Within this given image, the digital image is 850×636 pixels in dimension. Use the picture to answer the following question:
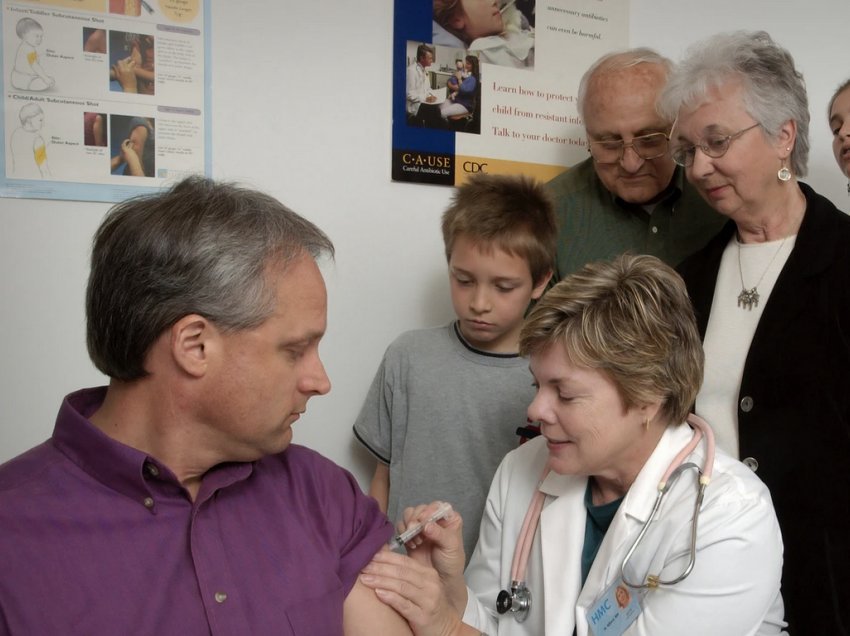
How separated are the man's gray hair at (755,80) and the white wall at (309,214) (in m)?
0.78

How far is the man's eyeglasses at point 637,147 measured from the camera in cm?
203

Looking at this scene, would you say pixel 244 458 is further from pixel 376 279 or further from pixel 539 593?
pixel 376 279

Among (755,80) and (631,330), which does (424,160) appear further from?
(631,330)

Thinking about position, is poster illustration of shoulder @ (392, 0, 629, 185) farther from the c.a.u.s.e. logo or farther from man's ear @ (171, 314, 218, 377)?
man's ear @ (171, 314, 218, 377)

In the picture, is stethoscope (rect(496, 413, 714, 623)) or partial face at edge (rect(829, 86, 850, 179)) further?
partial face at edge (rect(829, 86, 850, 179))

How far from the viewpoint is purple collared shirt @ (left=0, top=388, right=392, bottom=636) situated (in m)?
1.03

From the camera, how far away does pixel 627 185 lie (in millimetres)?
2082

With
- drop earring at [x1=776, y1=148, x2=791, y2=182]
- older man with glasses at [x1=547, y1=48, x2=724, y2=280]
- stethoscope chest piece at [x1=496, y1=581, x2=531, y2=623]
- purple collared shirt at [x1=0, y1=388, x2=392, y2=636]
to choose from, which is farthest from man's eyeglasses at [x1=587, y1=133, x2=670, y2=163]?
purple collared shirt at [x1=0, y1=388, x2=392, y2=636]

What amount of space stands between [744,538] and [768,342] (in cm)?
49

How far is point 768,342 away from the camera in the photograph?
5.49 feet

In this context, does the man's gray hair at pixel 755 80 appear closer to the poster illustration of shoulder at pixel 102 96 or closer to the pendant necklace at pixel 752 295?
the pendant necklace at pixel 752 295

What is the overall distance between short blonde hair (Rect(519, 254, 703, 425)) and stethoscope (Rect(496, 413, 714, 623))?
7cm

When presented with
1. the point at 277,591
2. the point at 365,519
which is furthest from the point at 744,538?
the point at 277,591

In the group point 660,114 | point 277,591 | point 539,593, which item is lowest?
point 539,593
